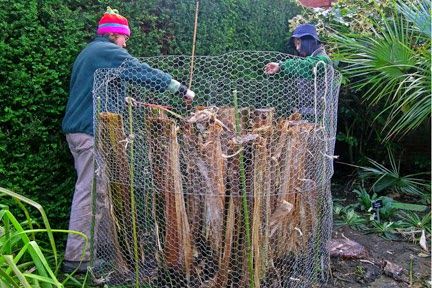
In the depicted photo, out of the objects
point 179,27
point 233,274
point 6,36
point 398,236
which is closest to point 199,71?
point 179,27

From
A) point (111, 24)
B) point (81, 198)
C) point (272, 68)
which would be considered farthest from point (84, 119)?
point (272, 68)

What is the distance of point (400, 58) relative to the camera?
15.4 ft

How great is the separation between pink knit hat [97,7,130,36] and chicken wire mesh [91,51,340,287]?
1.39 ft

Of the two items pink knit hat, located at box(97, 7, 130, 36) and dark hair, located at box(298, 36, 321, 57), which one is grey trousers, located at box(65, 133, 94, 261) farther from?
dark hair, located at box(298, 36, 321, 57)

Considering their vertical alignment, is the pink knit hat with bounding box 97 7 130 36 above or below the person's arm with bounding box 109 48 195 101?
above

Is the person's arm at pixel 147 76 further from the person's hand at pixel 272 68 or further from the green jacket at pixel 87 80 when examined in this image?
the person's hand at pixel 272 68

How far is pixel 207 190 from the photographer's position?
10.5 ft

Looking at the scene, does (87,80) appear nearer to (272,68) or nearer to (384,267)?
(272,68)

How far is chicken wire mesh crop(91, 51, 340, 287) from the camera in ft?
10.4

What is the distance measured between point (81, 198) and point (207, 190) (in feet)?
3.73

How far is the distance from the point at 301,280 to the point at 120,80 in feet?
6.09

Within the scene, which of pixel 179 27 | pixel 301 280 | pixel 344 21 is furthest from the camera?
pixel 344 21

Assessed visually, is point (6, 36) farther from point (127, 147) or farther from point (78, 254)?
point (78, 254)

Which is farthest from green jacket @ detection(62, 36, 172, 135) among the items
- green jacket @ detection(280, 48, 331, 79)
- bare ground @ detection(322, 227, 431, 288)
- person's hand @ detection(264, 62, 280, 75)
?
bare ground @ detection(322, 227, 431, 288)
